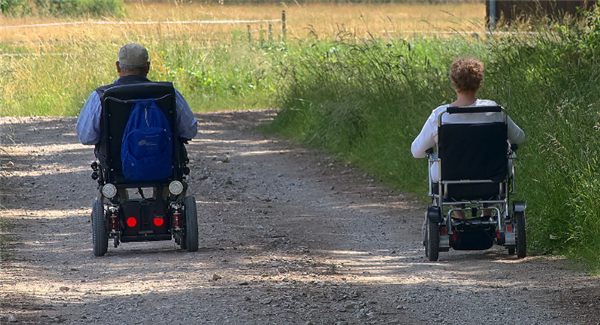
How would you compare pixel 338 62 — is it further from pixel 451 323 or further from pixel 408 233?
pixel 451 323

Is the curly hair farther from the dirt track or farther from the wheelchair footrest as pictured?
the dirt track

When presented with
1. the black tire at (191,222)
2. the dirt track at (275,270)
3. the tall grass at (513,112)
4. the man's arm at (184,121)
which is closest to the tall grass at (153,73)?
the tall grass at (513,112)

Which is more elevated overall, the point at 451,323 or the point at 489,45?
the point at 489,45

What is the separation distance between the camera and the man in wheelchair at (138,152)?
620cm

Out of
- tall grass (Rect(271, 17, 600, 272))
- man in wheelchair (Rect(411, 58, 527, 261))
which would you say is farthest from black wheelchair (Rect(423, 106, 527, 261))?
tall grass (Rect(271, 17, 600, 272))

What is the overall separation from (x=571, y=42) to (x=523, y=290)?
214 inches

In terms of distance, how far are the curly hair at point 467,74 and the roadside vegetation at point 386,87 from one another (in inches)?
34.6

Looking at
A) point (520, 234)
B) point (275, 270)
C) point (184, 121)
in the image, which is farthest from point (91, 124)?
point (520, 234)

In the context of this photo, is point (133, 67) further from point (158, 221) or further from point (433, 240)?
point (433, 240)

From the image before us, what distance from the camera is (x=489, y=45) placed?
11.7 meters

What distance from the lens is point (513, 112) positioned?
28.7 feet

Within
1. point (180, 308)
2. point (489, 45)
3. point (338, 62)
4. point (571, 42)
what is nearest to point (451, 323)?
point (180, 308)

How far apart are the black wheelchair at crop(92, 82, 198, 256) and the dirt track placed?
194mm

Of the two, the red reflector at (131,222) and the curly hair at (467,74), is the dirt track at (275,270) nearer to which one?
the red reflector at (131,222)
